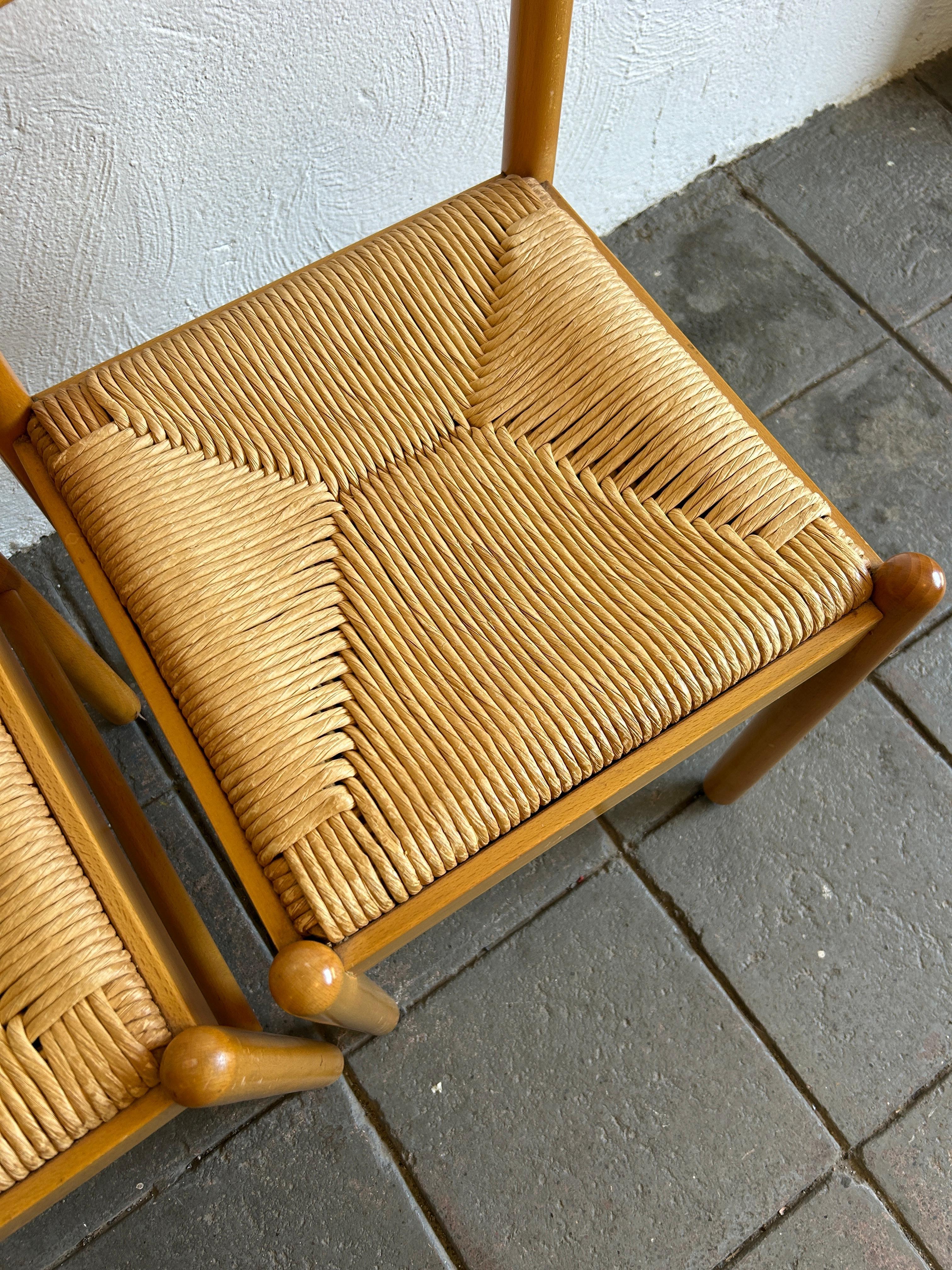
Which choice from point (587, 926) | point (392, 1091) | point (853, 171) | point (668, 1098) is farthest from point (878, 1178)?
point (853, 171)

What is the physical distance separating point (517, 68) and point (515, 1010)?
0.86 m

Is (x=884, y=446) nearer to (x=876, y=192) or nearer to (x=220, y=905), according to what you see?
(x=876, y=192)

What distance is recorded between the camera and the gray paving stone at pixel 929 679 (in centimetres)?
116

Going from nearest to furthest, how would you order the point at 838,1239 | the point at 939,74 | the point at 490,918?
the point at 838,1239 → the point at 490,918 → the point at 939,74

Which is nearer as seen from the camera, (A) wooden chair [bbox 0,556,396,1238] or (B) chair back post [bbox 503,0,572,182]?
(A) wooden chair [bbox 0,556,396,1238]

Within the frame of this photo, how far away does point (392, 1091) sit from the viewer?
3.26ft

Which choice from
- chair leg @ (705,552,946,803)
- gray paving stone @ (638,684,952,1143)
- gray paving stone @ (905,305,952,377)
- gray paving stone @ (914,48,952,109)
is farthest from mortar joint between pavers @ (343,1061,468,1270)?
gray paving stone @ (914,48,952,109)

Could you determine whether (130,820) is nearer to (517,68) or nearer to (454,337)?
(454,337)

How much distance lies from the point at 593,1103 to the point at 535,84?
0.91 meters

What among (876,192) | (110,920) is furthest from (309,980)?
(876,192)

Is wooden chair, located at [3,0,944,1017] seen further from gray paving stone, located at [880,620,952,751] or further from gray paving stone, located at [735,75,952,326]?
gray paving stone, located at [735,75,952,326]

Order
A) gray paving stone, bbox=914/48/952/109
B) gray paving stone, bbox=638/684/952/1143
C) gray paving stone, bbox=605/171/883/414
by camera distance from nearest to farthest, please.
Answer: gray paving stone, bbox=638/684/952/1143 → gray paving stone, bbox=605/171/883/414 → gray paving stone, bbox=914/48/952/109

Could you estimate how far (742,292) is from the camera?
4.51ft

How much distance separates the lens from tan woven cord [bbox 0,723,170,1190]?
0.54 meters
